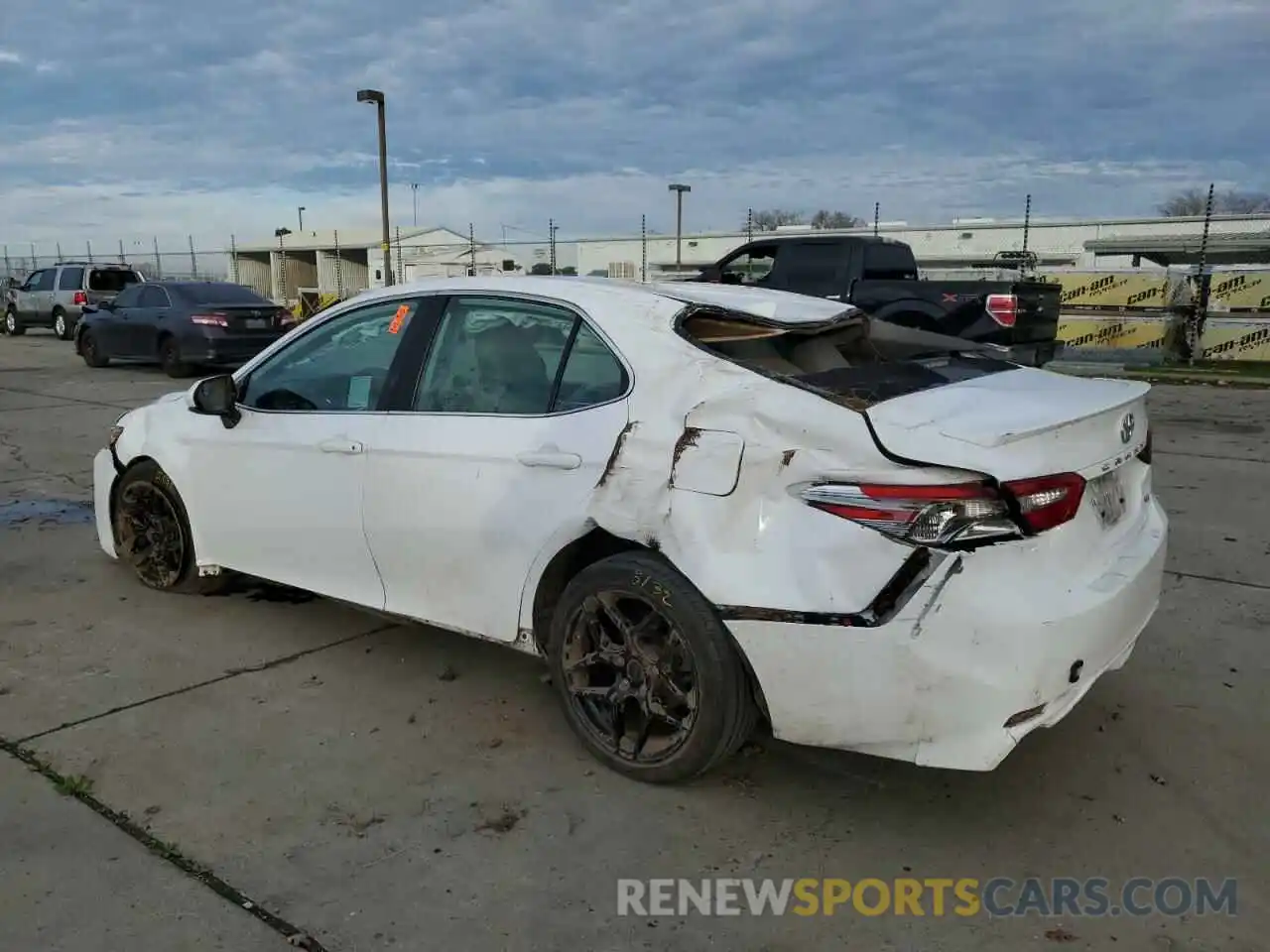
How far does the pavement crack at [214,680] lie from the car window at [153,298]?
13.6m

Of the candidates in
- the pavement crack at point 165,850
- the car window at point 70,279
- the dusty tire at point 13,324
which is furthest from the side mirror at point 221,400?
the dusty tire at point 13,324

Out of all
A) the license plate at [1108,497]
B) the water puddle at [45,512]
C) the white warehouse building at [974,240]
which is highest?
the white warehouse building at [974,240]

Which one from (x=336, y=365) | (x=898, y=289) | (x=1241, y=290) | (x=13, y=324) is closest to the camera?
(x=336, y=365)

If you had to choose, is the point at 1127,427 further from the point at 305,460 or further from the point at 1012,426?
the point at 305,460

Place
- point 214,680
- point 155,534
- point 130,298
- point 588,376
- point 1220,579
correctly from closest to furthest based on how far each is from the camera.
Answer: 1. point 588,376
2. point 214,680
3. point 155,534
4. point 1220,579
5. point 130,298

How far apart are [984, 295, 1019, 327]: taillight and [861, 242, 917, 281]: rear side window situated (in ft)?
4.54

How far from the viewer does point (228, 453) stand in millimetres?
4523

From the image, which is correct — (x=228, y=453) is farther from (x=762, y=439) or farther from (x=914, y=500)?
(x=914, y=500)

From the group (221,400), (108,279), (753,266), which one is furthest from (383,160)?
(221,400)

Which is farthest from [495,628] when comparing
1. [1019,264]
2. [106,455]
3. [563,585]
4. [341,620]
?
[1019,264]

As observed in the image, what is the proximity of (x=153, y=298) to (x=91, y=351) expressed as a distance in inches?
75.7

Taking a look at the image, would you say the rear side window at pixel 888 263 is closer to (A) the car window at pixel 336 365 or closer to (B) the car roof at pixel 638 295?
(B) the car roof at pixel 638 295

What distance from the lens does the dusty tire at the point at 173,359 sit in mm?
15875

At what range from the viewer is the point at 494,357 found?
12.4 feet
